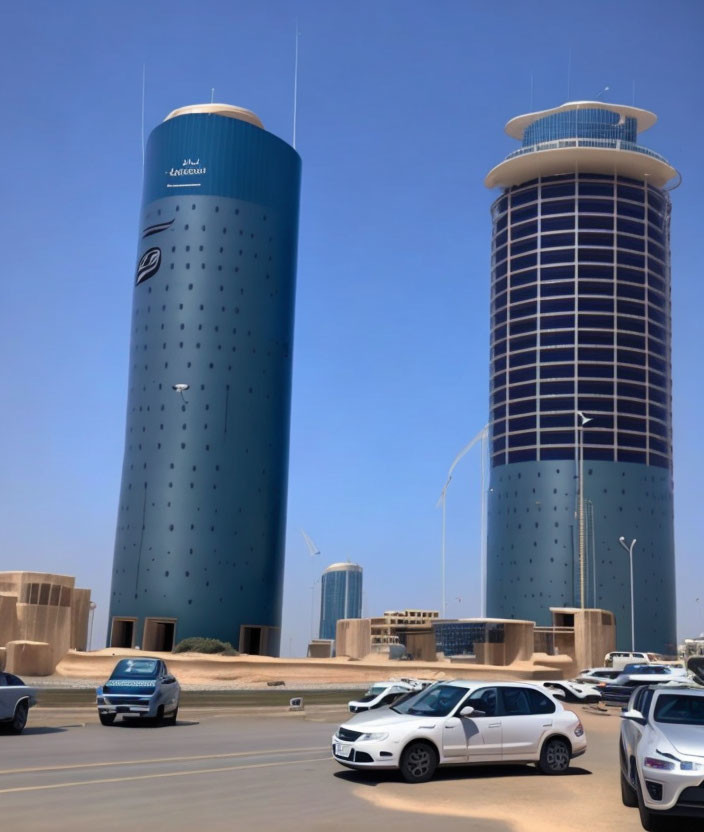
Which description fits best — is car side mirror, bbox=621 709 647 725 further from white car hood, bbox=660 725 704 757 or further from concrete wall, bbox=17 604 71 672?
concrete wall, bbox=17 604 71 672

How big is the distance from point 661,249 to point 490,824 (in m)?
110

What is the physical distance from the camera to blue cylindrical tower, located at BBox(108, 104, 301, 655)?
3098 inches

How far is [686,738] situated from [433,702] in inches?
207

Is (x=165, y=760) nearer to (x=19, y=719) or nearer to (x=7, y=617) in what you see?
(x=19, y=719)

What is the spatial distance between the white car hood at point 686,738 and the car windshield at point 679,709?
40cm

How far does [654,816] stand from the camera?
13.1 meters

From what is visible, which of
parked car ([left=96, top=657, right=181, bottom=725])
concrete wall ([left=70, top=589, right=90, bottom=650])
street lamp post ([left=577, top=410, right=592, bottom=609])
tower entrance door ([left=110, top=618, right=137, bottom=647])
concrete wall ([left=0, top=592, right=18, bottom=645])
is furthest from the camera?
street lamp post ([left=577, top=410, right=592, bottom=609])

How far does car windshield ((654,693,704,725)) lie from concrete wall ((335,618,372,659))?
55.3 m

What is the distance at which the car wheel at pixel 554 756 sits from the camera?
1764 cm

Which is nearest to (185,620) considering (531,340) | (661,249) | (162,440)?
(162,440)

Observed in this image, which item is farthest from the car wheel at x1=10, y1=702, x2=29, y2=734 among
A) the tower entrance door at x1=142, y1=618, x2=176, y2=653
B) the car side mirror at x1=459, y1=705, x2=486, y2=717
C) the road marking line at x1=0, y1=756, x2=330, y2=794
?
the tower entrance door at x1=142, y1=618, x2=176, y2=653

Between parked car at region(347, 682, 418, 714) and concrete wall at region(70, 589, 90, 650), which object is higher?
concrete wall at region(70, 589, 90, 650)

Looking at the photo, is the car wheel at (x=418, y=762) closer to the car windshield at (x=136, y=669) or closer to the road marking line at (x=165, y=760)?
the road marking line at (x=165, y=760)

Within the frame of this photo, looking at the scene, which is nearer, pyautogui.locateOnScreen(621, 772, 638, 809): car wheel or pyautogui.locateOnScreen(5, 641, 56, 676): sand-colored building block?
pyautogui.locateOnScreen(621, 772, 638, 809): car wheel
